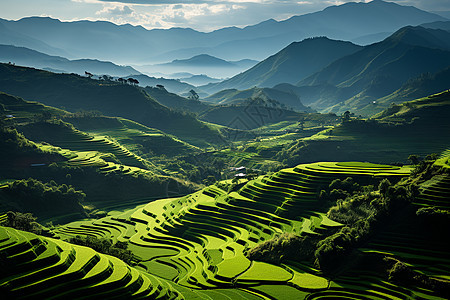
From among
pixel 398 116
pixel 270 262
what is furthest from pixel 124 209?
pixel 398 116

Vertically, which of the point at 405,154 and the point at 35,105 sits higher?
the point at 35,105

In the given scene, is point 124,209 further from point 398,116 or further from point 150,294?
point 398,116

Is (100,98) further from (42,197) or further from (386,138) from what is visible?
(386,138)

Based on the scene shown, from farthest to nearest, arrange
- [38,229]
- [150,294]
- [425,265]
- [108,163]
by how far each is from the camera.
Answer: [108,163] < [38,229] < [425,265] < [150,294]

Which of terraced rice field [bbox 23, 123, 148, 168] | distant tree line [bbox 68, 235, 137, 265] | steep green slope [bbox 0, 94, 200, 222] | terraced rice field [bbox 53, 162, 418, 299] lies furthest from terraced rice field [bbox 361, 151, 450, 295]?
terraced rice field [bbox 23, 123, 148, 168]

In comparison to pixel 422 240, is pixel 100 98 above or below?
above

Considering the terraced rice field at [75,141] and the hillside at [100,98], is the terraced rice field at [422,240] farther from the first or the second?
the hillside at [100,98]

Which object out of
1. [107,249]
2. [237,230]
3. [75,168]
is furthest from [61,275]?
[75,168]
